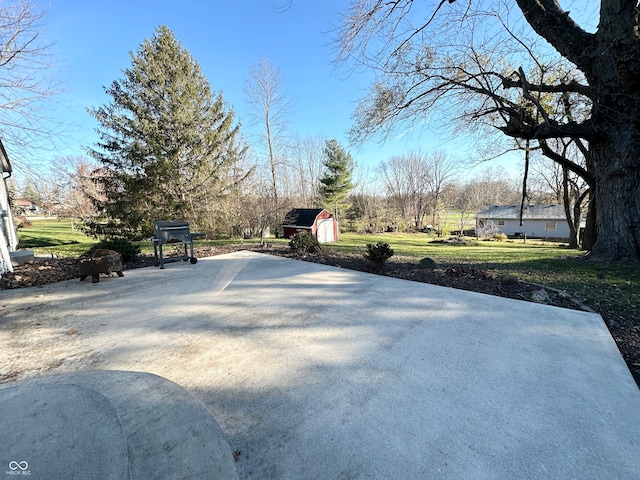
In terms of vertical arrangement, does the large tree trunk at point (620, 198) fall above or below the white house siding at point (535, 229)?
above

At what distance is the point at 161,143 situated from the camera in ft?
40.3

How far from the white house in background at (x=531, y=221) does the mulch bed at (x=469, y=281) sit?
2755cm

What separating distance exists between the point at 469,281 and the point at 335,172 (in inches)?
861

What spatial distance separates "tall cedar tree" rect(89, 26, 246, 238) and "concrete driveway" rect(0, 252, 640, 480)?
968 centimetres

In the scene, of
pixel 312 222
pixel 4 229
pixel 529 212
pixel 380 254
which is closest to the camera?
pixel 380 254

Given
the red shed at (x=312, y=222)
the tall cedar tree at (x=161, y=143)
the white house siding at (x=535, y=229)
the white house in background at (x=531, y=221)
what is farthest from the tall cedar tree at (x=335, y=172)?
the white house siding at (x=535, y=229)

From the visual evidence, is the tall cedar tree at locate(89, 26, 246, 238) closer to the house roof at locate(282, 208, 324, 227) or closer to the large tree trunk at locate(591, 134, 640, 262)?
the house roof at locate(282, 208, 324, 227)

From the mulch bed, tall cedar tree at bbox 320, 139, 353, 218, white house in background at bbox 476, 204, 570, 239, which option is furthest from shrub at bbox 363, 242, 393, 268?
white house in background at bbox 476, 204, 570, 239

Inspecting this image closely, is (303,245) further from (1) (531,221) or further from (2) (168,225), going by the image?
(1) (531,221)

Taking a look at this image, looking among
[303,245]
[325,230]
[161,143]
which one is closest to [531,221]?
[325,230]

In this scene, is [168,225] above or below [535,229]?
above

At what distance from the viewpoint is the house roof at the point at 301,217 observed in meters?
16.4

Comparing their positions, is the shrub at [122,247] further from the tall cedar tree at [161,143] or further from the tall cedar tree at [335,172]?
the tall cedar tree at [335,172]

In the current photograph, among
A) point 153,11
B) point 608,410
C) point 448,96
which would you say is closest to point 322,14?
point 448,96
